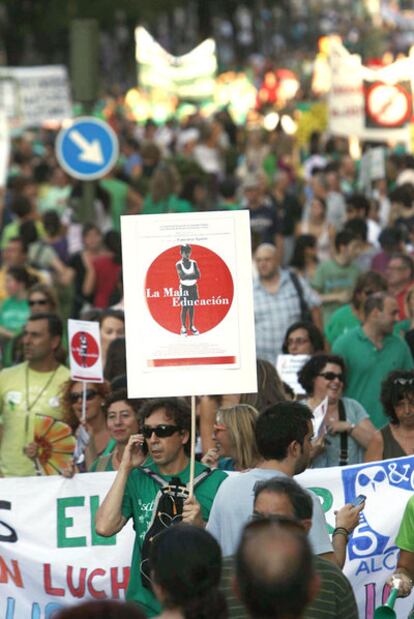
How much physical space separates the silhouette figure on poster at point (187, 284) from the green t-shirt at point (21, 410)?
2847 millimetres

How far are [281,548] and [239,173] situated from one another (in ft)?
71.6

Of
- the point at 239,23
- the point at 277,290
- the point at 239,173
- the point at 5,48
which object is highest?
the point at 239,23

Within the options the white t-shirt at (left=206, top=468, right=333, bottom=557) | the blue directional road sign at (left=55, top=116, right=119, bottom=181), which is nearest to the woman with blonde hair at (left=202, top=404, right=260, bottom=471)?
the white t-shirt at (left=206, top=468, right=333, bottom=557)

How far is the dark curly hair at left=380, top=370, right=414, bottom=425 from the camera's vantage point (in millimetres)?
9281

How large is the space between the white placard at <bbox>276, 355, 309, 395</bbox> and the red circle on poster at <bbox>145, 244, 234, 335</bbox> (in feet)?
11.0

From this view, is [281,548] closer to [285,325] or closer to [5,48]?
[285,325]

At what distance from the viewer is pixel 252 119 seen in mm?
38094

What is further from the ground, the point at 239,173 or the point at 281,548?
the point at 239,173

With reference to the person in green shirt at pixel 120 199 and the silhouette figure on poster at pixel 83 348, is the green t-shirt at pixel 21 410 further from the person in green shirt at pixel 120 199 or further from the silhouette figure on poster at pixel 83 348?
the person in green shirt at pixel 120 199

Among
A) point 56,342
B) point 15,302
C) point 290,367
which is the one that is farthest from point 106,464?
point 15,302

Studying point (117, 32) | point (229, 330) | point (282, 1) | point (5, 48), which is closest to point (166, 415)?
point (229, 330)

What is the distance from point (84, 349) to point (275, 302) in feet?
10.2

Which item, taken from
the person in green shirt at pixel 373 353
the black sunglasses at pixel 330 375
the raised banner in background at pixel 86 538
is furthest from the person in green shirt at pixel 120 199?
the raised banner in background at pixel 86 538

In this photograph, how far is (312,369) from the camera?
10352mm
